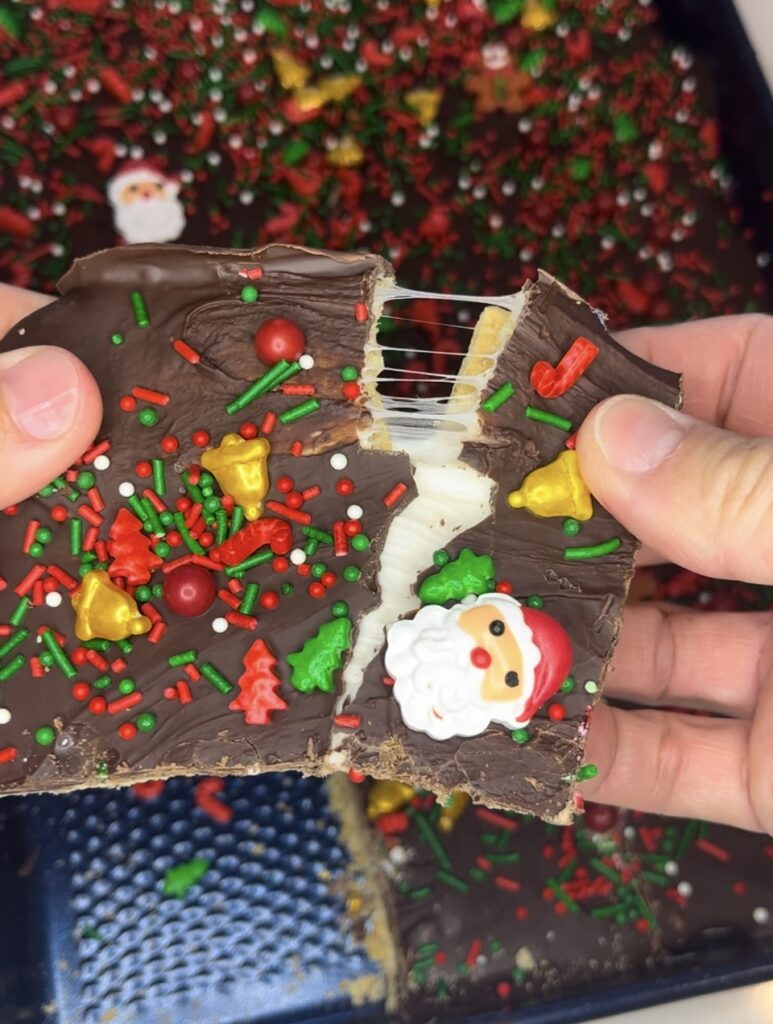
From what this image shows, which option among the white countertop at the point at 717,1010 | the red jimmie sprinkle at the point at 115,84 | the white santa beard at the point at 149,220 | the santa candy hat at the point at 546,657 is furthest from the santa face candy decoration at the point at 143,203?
the white countertop at the point at 717,1010

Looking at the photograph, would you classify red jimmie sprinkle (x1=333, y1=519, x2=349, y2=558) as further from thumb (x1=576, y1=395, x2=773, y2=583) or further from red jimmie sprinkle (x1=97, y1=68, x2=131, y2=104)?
red jimmie sprinkle (x1=97, y1=68, x2=131, y2=104)

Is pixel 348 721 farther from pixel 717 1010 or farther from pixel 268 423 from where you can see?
pixel 717 1010

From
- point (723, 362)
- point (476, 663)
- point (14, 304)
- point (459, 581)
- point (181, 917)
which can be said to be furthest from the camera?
point (181, 917)

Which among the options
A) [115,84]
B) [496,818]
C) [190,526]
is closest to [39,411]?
[190,526]

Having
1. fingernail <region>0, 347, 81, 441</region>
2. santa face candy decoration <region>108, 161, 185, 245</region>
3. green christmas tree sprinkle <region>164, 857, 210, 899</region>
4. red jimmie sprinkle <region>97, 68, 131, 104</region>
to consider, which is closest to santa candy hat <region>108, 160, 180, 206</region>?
santa face candy decoration <region>108, 161, 185, 245</region>

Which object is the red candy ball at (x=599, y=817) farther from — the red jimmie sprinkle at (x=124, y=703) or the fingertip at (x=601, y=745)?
the red jimmie sprinkle at (x=124, y=703)

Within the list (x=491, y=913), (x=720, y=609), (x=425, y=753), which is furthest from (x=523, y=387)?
(x=491, y=913)

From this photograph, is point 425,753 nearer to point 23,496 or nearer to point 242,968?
point 23,496
